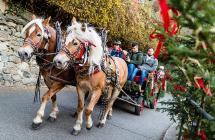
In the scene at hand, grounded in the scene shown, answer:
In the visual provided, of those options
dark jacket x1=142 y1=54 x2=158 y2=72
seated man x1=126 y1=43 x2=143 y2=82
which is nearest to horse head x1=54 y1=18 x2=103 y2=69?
seated man x1=126 y1=43 x2=143 y2=82

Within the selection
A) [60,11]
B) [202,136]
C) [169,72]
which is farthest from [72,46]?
[60,11]

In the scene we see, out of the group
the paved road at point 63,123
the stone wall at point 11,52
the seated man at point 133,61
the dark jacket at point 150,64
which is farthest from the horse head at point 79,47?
the dark jacket at point 150,64

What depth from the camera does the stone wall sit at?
29.9 ft

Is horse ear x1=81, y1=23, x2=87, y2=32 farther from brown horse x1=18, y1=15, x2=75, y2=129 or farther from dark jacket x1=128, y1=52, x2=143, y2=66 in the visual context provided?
dark jacket x1=128, y1=52, x2=143, y2=66

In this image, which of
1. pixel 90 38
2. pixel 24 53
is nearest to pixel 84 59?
pixel 90 38

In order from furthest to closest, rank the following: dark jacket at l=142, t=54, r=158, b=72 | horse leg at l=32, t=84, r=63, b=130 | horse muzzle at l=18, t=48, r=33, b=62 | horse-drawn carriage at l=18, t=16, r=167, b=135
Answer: dark jacket at l=142, t=54, r=158, b=72, horse leg at l=32, t=84, r=63, b=130, horse-drawn carriage at l=18, t=16, r=167, b=135, horse muzzle at l=18, t=48, r=33, b=62

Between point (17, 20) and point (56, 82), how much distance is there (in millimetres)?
3853

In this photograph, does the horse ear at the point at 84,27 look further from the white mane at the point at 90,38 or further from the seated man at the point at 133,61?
the seated man at the point at 133,61

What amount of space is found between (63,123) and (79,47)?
6.54 feet

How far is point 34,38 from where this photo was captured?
589cm

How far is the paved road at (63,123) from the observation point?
6.06 metres

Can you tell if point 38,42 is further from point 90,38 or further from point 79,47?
point 90,38

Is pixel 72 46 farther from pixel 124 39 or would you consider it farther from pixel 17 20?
pixel 124 39

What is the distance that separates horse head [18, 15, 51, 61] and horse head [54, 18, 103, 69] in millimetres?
474
